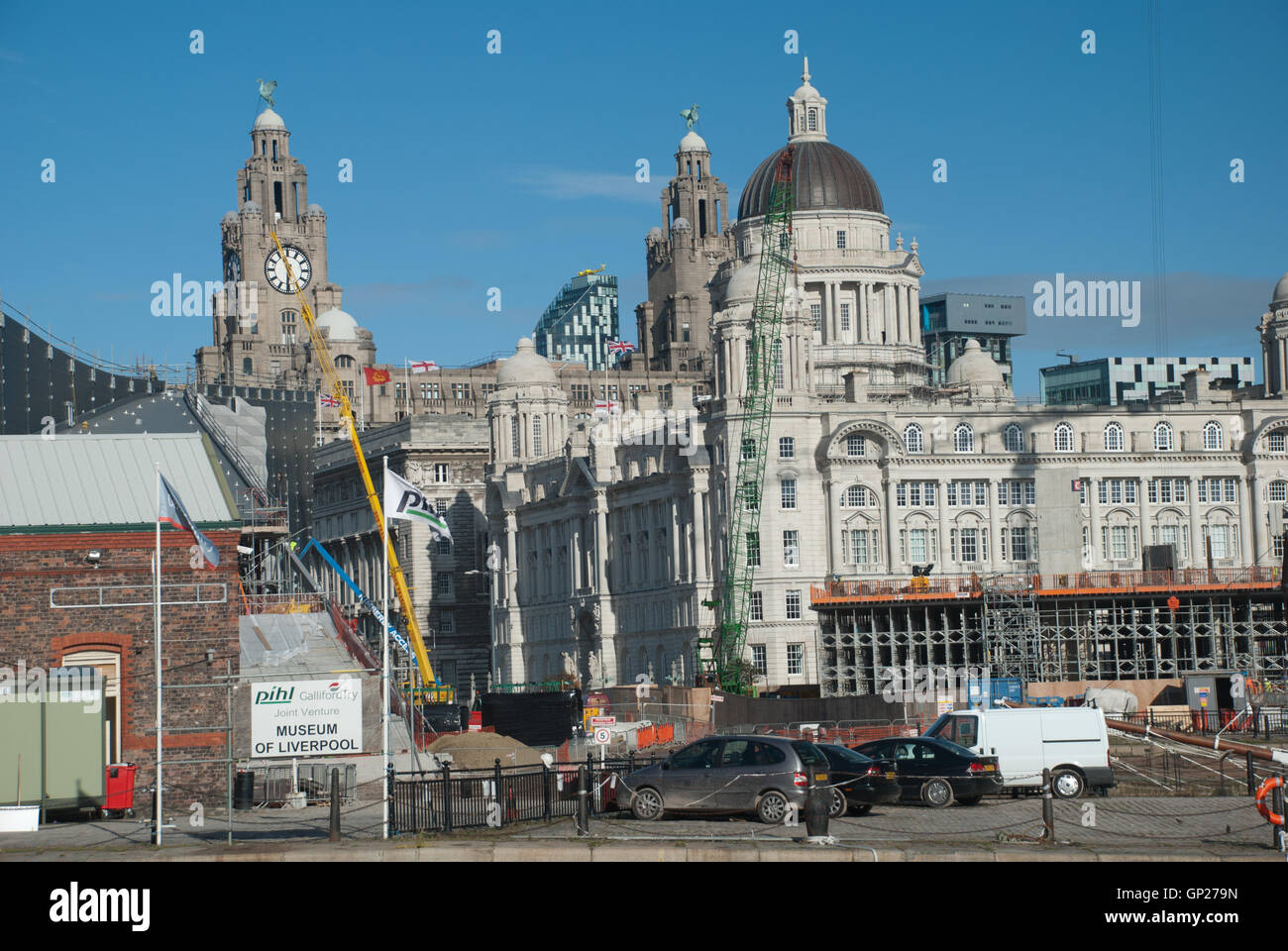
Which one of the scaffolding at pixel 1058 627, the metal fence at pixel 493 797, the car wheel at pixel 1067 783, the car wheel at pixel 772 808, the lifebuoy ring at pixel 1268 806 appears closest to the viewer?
the lifebuoy ring at pixel 1268 806

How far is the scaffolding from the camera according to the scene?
383 ft

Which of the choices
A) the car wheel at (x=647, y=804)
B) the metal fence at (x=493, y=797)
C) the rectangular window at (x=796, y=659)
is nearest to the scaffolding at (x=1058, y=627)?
the rectangular window at (x=796, y=659)

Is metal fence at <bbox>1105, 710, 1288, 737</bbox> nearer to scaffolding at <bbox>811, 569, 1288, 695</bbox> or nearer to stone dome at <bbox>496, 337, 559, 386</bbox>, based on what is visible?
scaffolding at <bbox>811, 569, 1288, 695</bbox>

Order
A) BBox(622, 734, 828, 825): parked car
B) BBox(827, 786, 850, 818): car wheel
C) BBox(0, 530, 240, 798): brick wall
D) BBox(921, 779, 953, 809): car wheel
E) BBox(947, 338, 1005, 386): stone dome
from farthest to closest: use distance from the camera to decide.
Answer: BBox(947, 338, 1005, 386): stone dome → BBox(921, 779, 953, 809): car wheel → BBox(0, 530, 240, 798): brick wall → BBox(827, 786, 850, 818): car wheel → BBox(622, 734, 828, 825): parked car

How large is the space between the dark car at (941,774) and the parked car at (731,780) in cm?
364

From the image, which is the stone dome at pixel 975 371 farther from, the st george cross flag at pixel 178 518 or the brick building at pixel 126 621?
the st george cross flag at pixel 178 518

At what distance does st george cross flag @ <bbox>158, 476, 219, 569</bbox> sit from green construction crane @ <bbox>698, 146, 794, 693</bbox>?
250ft

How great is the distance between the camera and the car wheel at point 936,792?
4428 cm

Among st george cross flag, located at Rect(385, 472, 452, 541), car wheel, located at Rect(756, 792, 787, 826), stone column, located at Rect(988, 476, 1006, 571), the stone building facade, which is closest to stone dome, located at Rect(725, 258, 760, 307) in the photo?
the stone building facade

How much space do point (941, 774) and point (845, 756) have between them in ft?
7.21

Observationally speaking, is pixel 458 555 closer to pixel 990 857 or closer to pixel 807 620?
pixel 807 620

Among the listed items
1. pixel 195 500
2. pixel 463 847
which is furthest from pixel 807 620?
pixel 463 847

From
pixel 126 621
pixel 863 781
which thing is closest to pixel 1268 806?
pixel 863 781
